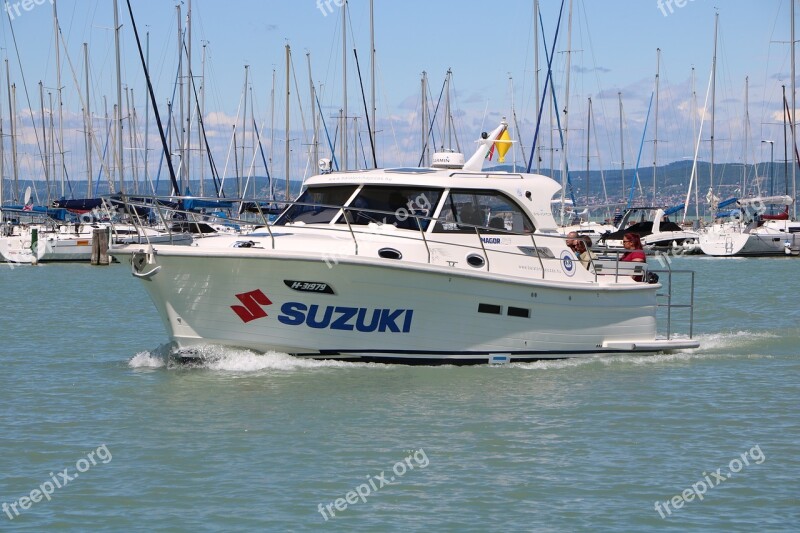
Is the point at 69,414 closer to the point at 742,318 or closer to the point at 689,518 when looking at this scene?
the point at 689,518

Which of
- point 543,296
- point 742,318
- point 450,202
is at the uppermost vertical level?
point 450,202

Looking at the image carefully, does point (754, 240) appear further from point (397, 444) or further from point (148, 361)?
point (397, 444)

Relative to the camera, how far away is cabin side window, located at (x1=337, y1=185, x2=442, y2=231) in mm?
15578

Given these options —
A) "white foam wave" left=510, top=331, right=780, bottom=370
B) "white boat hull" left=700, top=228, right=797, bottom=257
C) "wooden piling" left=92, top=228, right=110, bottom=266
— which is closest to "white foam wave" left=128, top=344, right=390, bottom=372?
"white foam wave" left=510, top=331, right=780, bottom=370

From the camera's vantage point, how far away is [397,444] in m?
11.7

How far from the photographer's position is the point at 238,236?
1535cm

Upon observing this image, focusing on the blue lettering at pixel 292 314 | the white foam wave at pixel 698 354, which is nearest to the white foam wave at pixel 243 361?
the blue lettering at pixel 292 314

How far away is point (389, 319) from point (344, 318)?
0.58 meters

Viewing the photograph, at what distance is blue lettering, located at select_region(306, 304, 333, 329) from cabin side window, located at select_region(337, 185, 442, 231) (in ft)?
5.30

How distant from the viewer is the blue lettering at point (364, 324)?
47.7 ft

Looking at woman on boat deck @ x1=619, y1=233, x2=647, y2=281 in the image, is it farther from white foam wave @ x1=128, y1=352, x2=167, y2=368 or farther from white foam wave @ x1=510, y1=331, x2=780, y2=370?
white foam wave @ x1=128, y1=352, x2=167, y2=368

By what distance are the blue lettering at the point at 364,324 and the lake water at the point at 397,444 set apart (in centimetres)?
53

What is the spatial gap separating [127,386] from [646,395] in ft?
21.9

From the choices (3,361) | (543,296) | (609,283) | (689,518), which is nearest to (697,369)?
(609,283)
